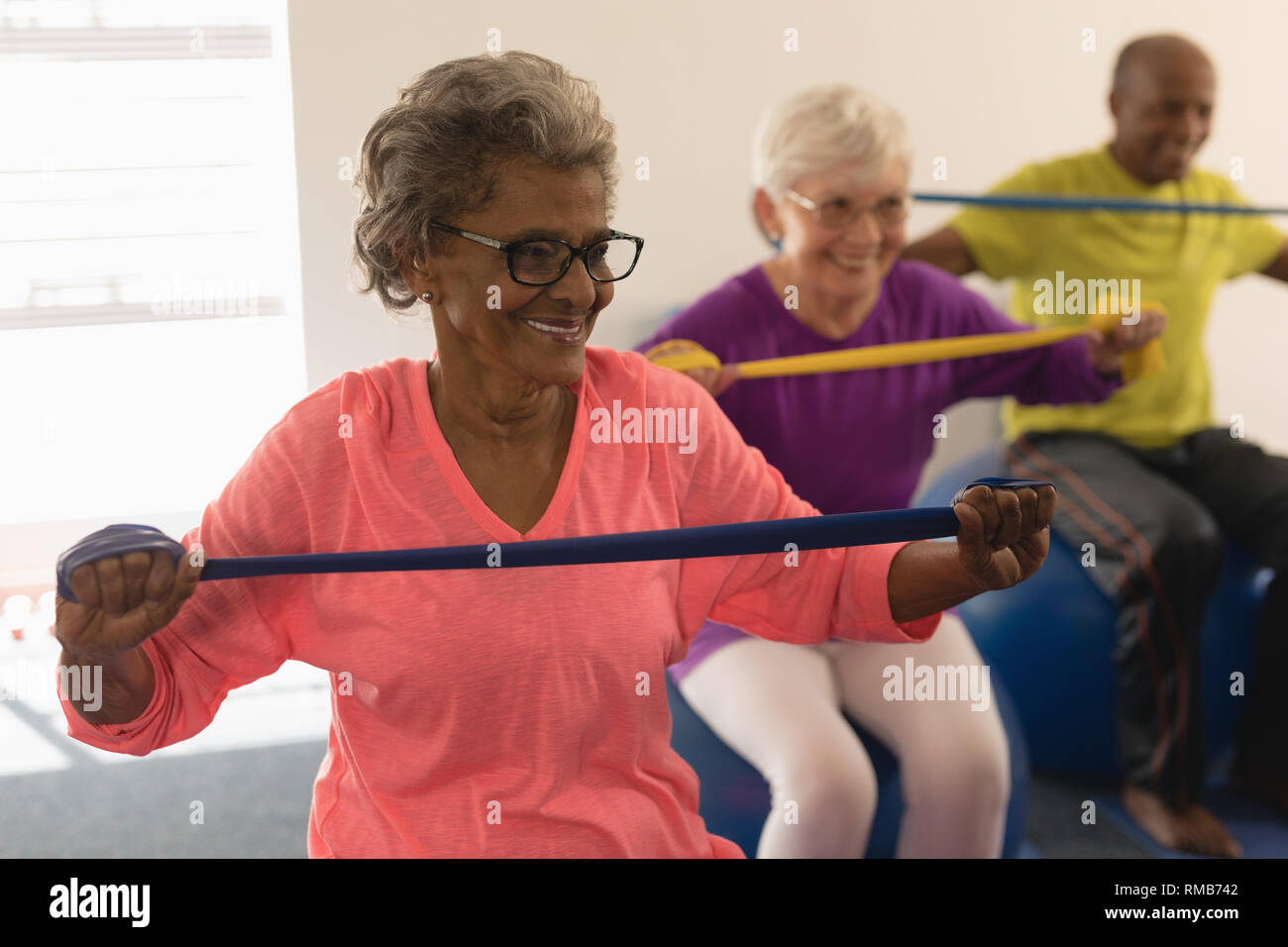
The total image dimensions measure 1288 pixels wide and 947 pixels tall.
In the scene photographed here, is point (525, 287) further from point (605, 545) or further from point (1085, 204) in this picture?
point (1085, 204)

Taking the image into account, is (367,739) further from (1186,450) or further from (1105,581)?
(1186,450)

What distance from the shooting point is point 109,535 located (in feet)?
3.75

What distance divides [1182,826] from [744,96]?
7.23ft

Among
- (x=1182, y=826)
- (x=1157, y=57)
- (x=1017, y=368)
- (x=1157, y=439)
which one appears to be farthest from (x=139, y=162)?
(x=1182, y=826)

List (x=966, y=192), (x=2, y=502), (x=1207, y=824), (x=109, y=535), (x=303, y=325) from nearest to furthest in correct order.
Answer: (x=109, y=535)
(x=1207, y=824)
(x=303, y=325)
(x=2, y=502)
(x=966, y=192)

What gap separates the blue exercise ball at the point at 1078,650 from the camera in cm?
256

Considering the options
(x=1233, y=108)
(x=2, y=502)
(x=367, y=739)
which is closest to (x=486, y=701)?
(x=367, y=739)

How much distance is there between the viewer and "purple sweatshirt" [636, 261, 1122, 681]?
2.15 meters

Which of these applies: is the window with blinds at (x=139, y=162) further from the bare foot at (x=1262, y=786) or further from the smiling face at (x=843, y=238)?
the bare foot at (x=1262, y=786)

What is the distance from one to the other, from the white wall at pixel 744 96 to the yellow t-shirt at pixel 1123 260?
81 centimetres

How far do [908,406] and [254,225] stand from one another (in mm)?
1951

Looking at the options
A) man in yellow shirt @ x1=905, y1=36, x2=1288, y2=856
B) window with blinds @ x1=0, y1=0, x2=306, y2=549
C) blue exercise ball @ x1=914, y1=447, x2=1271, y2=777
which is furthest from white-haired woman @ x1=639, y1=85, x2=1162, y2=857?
window with blinds @ x1=0, y1=0, x2=306, y2=549

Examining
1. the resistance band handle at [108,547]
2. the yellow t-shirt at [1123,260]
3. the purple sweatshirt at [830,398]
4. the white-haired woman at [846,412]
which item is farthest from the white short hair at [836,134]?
the resistance band handle at [108,547]

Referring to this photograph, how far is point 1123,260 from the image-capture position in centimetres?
287
